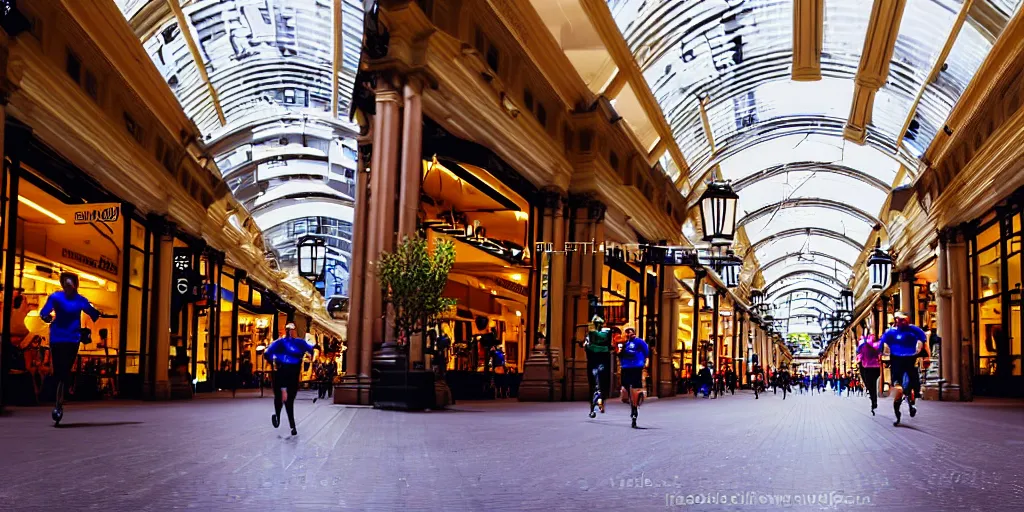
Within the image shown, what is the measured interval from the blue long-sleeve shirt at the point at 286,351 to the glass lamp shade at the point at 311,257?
18.3 m

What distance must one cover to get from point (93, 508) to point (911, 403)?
43.5 ft

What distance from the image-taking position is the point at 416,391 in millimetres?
15359

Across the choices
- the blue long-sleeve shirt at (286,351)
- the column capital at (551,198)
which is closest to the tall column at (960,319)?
the column capital at (551,198)

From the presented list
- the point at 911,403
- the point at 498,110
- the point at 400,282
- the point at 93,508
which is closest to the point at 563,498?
the point at 93,508

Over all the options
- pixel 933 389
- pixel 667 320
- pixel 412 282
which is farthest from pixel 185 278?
pixel 933 389

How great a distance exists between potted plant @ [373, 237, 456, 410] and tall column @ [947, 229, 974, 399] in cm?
1558

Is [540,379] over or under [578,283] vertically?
under

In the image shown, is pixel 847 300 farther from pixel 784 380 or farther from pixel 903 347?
pixel 903 347

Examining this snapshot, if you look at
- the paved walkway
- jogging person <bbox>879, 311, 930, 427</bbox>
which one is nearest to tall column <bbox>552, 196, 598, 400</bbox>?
jogging person <bbox>879, 311, 930, 427</bbox>

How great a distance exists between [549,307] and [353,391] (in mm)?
7224

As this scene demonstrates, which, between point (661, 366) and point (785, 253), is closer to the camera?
point (661, 366)

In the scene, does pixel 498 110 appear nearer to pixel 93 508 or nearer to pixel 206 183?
pixel 206 183

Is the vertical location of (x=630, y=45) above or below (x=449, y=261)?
above

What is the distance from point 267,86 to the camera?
27.2 metres
